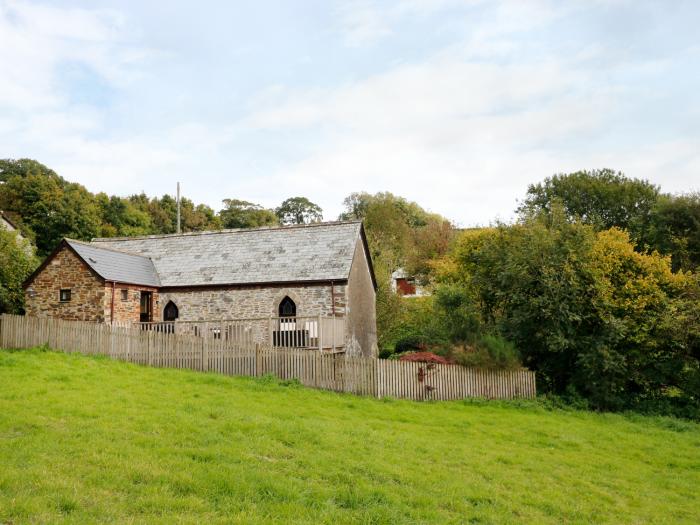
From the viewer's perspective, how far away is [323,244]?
2808 cm

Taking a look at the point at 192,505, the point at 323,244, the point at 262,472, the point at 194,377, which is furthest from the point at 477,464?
the point at 323,244

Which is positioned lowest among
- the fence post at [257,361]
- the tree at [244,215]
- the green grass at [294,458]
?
the green grass at [294,458]

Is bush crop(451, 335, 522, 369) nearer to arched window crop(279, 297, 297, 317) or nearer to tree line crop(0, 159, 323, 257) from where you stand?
arched window crop(279, 297, 297, 317)

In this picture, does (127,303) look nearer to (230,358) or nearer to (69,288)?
(69,288)

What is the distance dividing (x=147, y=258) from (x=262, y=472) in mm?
23339

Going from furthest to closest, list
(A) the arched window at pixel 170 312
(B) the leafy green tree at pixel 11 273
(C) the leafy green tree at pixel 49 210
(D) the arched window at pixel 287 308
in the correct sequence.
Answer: (C) the leafy green tree at pixel 49 210 < (B) the leafy green tree at pixel 11 273 < (A) the arched window at pixel 170 312 < (D) the arched window at pixel 287 308

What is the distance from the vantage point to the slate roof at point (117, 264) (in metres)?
25.9

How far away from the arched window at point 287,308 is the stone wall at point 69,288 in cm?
764

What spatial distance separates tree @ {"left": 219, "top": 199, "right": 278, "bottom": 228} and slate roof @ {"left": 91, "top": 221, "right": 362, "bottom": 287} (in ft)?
141

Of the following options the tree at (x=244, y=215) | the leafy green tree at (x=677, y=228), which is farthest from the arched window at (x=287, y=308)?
the tree at (x=244, y=215)

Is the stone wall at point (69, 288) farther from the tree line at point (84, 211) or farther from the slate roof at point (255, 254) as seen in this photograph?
the tree line at point (84, 211)

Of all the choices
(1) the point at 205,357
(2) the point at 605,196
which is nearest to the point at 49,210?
(1) the point at 205,357

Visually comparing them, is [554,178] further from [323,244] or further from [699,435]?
[699,435]

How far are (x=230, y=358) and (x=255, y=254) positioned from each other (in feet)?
31.0
